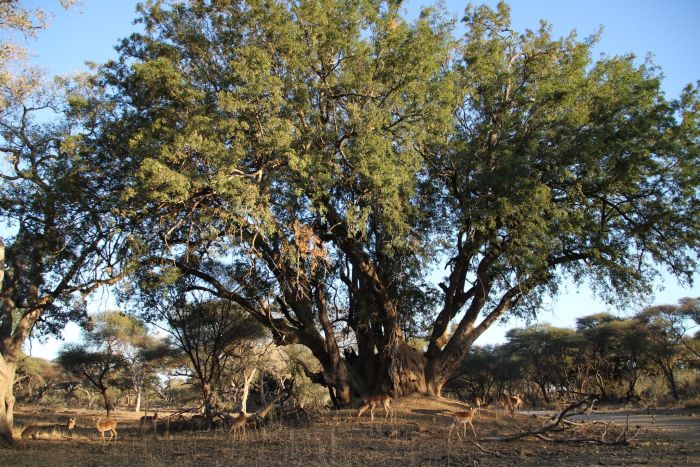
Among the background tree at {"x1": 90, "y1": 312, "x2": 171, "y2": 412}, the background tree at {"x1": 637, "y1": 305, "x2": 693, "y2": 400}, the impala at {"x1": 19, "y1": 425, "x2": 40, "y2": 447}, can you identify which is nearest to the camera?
the impala at {"x1": 19, "y1": 425, "x2": 40, "y2": 447}

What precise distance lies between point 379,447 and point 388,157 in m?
6.51

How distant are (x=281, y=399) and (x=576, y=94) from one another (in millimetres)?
12665

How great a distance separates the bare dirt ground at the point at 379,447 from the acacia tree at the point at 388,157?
114 inches

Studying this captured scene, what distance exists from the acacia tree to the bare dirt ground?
2.88m

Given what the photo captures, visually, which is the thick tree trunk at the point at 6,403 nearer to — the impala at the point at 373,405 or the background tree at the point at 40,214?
the background tree at the point at 40,214

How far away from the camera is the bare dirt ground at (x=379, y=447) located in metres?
9.61

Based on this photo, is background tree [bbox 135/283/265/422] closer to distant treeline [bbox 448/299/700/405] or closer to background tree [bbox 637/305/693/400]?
distant treeline [bbox 448/299/700/405]

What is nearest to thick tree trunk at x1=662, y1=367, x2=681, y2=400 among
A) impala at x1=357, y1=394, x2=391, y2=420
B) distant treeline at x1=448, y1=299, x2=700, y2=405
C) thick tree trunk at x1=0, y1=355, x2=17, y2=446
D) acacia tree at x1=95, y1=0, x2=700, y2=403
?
distant treeline at x1=448, y1=299, x2=700, y2=405

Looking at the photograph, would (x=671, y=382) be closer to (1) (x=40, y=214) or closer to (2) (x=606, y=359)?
(2) (x=606, y=359)

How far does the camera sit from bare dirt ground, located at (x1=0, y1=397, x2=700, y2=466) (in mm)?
9609

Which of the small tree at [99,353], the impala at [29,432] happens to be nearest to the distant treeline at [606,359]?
the small tree at [99,353]

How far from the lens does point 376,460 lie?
966 centimetres

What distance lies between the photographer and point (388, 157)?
1337 centimetres

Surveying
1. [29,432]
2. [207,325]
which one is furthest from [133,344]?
[29,432]
